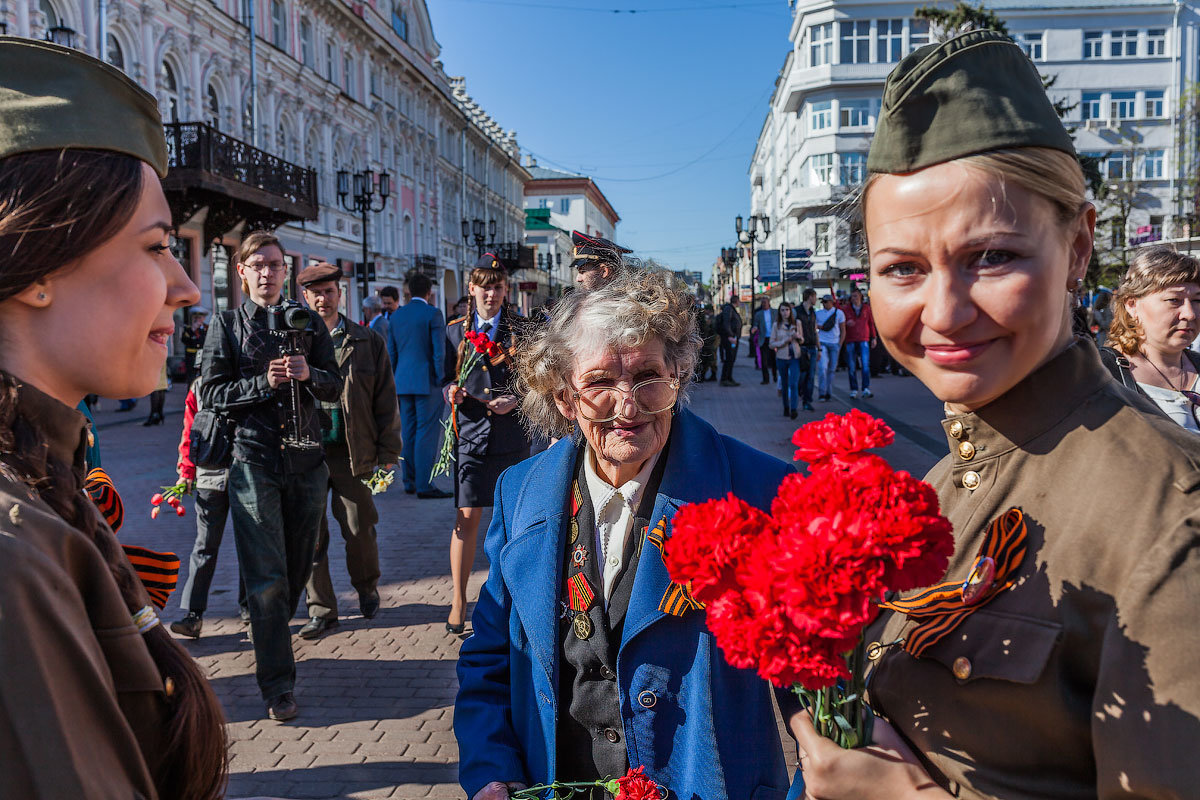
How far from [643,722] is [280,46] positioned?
32.0 m

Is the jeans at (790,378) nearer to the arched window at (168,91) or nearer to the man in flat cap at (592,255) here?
the man in flat cap at (592,255)

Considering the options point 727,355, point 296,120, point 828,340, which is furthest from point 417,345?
point 296,120

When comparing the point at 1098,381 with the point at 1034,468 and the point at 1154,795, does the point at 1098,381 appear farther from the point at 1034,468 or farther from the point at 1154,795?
the point at 1154,795

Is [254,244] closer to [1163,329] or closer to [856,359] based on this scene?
[1163,329]

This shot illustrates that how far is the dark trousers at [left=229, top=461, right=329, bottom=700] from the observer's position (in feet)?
14.2

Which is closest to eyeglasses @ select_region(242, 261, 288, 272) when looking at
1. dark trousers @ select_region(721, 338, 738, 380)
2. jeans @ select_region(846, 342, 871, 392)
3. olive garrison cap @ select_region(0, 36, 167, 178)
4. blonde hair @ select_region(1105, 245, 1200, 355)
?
olive garrison cap @ select_region(0, 36, 167, 178)

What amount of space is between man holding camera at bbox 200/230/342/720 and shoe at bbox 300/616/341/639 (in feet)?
2.84

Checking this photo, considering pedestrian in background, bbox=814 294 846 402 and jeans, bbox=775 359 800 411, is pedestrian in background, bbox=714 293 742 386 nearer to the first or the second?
pedestrian in background, bbox=814 294 846 402

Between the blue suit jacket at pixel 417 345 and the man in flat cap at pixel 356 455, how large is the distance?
9.35 feet

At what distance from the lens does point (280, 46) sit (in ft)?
96.5

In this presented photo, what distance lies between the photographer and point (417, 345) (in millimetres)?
9227

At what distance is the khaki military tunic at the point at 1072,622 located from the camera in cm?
105

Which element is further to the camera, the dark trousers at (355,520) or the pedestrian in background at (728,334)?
→ the pedestrian in background at (728,334)

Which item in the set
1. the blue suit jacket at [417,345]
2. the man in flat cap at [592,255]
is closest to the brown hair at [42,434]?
the man in flat cap at [592,255]
